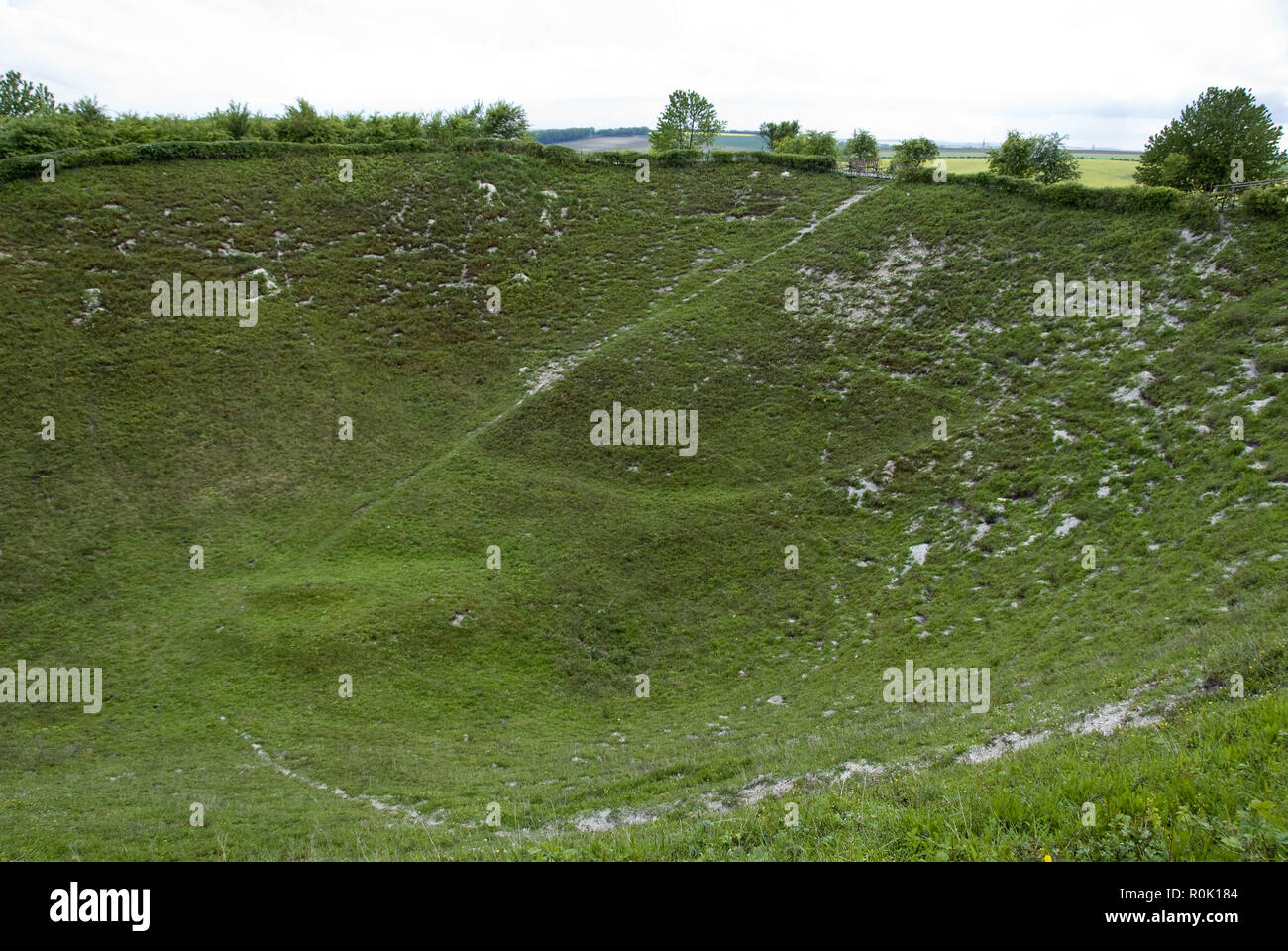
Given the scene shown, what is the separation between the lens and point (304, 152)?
2776 inches

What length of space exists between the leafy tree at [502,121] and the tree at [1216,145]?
203ft

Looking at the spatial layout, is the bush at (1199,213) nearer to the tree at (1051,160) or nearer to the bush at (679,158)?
the tree at (1051,160)

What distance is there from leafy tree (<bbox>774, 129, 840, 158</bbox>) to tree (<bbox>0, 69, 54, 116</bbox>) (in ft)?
315

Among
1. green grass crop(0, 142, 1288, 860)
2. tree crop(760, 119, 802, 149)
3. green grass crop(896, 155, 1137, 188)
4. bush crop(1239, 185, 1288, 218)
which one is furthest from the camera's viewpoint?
green grass crop(896, 155, 1137, 188)

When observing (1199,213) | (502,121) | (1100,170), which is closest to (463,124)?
(502,121)

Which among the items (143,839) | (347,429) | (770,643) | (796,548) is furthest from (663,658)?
(347,429)

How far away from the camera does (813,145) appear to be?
80438mm

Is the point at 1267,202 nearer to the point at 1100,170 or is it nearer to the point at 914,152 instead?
the point at 914,152

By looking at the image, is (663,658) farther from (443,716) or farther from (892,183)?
(892,183)

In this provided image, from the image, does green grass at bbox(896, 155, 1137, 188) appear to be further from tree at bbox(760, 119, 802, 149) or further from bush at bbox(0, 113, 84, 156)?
bush at bbox(0, 113, 84, 156)

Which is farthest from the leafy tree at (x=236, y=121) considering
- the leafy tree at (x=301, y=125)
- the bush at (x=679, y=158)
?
the bush at (x=679, y=158)

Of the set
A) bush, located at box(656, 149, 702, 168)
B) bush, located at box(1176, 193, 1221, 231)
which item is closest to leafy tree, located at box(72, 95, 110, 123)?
bush, located at box(656, 149, 702, 168)

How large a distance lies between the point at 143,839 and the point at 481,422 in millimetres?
33569

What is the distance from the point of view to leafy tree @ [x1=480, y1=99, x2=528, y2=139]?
81.1 m
